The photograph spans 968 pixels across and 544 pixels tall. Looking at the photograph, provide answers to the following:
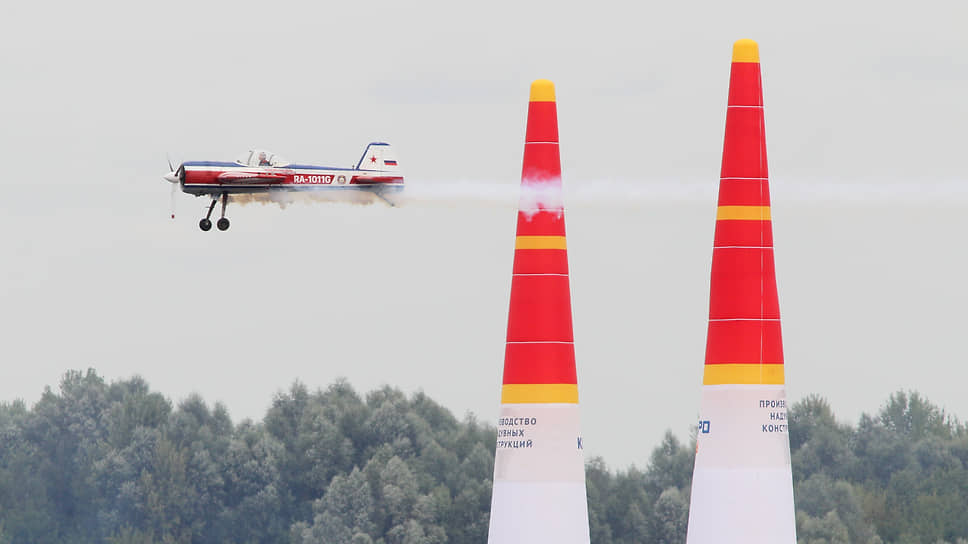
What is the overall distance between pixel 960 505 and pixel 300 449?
25729mm

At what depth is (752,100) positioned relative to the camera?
77.9 feet

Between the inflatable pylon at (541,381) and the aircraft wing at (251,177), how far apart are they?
1115 cm

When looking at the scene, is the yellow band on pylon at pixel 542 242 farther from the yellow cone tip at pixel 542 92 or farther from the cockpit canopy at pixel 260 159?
the cockpit canopy at pixel 260 159

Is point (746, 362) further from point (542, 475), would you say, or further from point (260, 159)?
point (260, 159)

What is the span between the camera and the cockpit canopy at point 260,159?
→ 119ft

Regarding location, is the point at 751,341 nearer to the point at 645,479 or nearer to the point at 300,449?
the point at 645,479

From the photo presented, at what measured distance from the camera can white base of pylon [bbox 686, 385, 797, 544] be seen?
77.6 feet

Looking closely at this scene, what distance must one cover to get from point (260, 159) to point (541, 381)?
12.1 meters

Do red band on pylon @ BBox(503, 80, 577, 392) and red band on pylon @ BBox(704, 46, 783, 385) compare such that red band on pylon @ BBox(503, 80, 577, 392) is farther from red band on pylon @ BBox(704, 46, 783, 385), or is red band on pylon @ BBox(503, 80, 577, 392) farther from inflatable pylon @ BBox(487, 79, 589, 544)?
red band on pylon @ BBox(704, 46, 783, 385)

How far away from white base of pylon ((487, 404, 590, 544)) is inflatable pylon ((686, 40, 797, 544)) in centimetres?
267

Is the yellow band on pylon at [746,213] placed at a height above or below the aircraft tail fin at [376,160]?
below

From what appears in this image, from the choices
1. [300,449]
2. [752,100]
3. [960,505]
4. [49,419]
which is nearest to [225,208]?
[752,100]

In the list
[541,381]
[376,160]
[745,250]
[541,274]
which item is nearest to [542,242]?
[541,274]

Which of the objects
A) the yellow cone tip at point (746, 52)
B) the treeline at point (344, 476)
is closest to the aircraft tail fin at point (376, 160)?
the yellow cone tip at point (746, 52)
